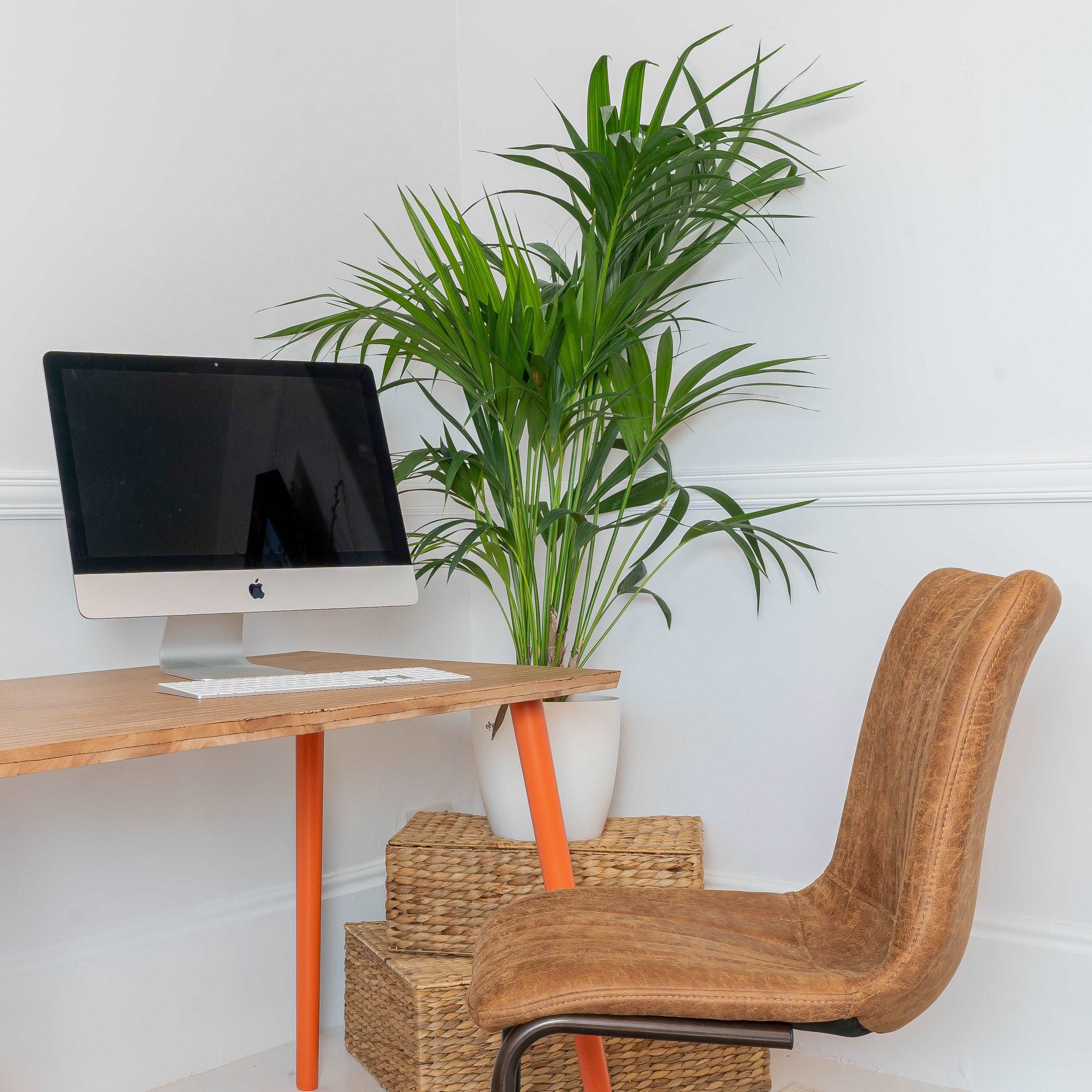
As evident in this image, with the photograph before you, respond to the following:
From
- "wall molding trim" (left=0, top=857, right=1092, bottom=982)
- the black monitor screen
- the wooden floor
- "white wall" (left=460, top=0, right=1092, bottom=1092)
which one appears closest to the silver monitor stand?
the black monitor screen

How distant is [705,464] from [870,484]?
34 centimetres

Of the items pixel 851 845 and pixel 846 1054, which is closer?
pixel 851 845

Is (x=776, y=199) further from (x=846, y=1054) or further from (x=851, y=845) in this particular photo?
(x=846, y=1054)

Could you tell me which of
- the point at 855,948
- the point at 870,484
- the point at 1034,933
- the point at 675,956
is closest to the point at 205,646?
the point at 675,956

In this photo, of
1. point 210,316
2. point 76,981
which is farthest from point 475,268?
point 76,981

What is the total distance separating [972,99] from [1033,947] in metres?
1.41

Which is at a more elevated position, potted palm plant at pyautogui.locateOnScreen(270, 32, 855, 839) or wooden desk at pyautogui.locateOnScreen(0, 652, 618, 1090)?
potted palm plant at pyautogui.locateOnScreen(270, 32, 855, 839)

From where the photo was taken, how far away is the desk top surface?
3.38 ft

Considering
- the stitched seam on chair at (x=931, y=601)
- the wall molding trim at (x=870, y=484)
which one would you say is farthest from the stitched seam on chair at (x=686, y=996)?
the wall molding trim at (x=870, y=484)

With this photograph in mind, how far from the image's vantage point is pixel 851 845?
138 centimetres

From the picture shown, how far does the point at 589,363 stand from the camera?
6.01 ft

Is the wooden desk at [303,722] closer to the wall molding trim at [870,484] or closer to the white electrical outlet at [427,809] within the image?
the wall molding trim at [870,484]

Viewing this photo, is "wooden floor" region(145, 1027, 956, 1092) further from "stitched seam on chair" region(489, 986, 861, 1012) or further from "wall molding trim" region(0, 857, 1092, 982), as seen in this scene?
"stitched seam on chair" region(489, 986, 861, 1012)

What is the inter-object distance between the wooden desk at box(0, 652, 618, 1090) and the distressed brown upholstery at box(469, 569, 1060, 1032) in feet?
0.85
